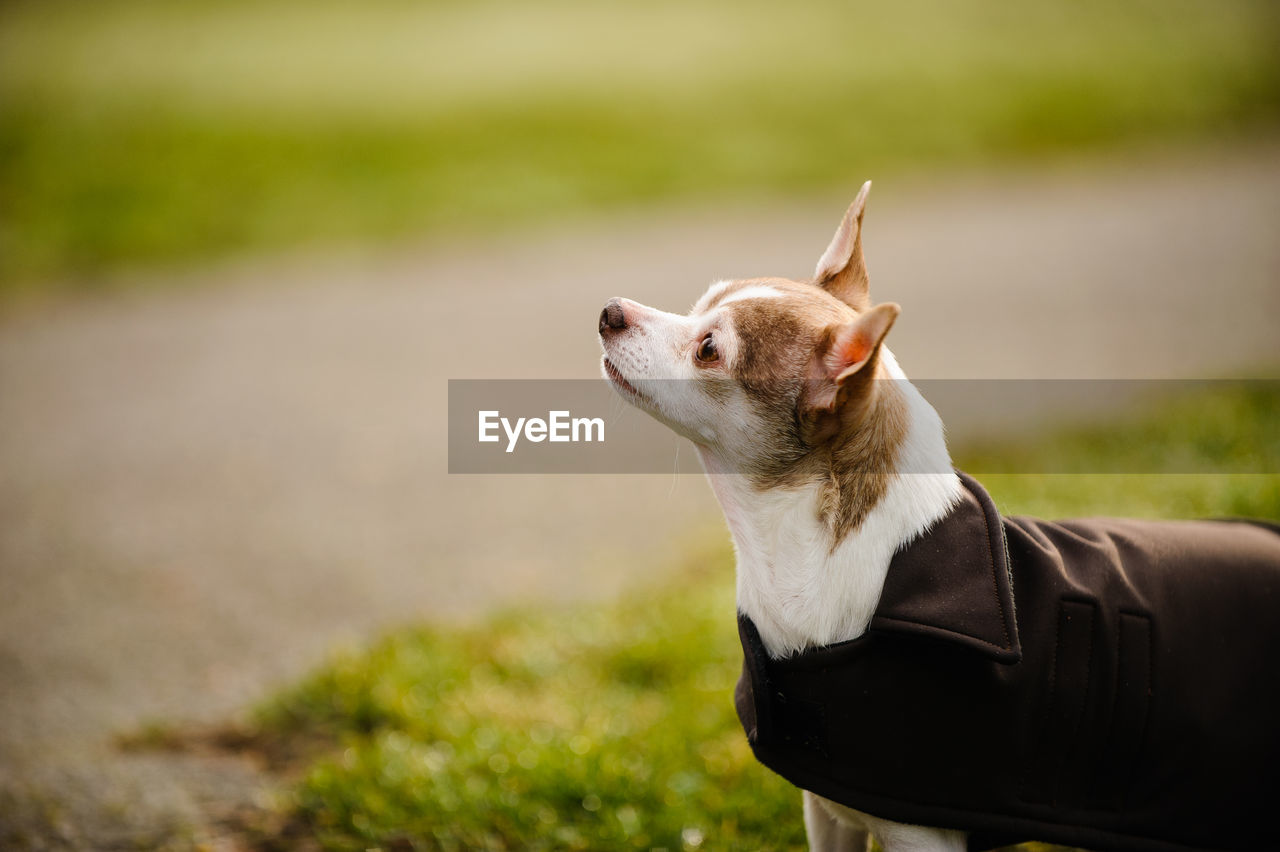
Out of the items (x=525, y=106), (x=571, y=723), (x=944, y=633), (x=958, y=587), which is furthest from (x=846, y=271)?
(x=525, y=106)

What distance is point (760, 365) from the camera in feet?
8.77

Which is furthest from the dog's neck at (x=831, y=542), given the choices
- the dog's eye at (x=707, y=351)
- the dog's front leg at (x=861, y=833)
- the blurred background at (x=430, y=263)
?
the blurred background at (x=430, y=263)

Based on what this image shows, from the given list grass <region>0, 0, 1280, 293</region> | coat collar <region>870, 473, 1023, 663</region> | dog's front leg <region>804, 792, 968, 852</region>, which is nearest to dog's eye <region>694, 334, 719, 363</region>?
coat collar <region>870, 473, 1023, 663</region>

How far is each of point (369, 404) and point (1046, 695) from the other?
6.04 m

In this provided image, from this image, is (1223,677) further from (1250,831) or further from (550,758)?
(550,758)

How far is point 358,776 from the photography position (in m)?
3.74

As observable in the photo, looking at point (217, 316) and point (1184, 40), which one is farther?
point (1184, 40)

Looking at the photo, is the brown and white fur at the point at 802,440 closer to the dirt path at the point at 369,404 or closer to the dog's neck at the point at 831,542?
the dog's neck at the point at 831,542

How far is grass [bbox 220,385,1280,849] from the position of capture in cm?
354

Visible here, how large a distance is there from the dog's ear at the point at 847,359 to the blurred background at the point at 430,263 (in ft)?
5.89

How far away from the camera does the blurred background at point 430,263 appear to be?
17.3ft

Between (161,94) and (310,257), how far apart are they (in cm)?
645

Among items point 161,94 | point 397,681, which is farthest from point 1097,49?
point 397,681

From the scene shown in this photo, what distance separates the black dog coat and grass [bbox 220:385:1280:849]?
109cm
